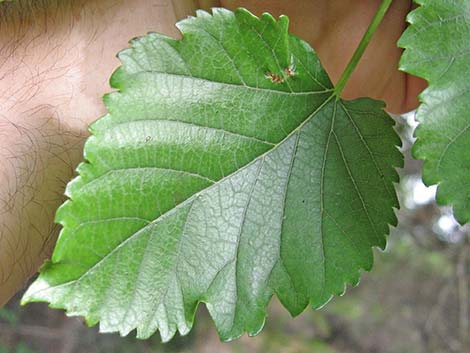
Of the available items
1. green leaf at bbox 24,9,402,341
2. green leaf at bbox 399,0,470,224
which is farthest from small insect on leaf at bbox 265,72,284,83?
green leaf at bbox 399,0,470,224

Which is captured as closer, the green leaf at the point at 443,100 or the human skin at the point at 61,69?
the green leaf at the point at 443,100

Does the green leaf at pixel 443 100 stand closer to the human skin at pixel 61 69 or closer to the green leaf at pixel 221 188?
the green leaf at pixel 221 188

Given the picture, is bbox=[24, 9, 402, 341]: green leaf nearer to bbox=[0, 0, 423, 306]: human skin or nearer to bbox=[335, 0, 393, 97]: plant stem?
bbox=[335, 0, 393, 97]: plant stem

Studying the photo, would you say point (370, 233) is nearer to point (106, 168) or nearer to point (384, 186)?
point (384, 186)

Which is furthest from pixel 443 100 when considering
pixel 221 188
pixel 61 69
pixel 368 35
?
pixel 61 69

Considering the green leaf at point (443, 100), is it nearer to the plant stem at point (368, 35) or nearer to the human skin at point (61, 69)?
the plant stem at point (368, 35)

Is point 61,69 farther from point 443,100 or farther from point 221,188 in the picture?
point 443,100


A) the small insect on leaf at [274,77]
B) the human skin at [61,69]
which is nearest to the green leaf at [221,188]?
the small insect on leaf at [274,77]
